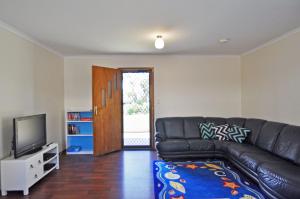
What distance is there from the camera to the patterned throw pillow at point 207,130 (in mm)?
4206

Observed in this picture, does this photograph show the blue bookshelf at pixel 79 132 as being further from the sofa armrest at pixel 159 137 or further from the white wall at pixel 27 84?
the sofa armrest at pixel 159 137

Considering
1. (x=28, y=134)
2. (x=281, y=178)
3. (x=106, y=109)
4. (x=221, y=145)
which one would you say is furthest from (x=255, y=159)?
(x=28, y=134)

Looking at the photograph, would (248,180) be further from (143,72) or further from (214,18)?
(143,72)

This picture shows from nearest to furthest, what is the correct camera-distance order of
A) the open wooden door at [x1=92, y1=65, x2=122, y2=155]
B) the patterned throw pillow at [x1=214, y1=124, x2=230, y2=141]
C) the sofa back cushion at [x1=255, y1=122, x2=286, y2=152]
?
the sofa back cushion at [x1=255, y1=122, x2=286, y2=152]
the patterned throw pillow at [x1=214, y1=124, x2=230, y2=141]
the open wooden door at [x1=92, y1=65, x2=122, y2=155]

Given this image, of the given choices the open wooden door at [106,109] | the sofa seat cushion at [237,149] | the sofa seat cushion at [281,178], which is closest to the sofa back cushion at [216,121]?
the sofa seat cushion at [237,149]

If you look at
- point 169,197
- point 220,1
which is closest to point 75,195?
point 169,197

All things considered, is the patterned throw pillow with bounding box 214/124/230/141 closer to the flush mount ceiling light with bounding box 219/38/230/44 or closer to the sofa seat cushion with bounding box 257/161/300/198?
the sofa seat cushion with bounding box 257/161/300/198

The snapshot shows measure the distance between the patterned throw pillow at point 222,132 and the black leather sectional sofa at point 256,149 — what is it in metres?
0.20

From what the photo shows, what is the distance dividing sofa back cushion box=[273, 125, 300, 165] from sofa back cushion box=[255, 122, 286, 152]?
0.09 metres

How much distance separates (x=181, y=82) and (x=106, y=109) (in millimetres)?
1947

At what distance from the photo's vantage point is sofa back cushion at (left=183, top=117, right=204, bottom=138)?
4395 millimetres

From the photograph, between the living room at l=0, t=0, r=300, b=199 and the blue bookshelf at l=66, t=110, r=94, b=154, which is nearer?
the living room at l=0, t=0, r=300, b=199

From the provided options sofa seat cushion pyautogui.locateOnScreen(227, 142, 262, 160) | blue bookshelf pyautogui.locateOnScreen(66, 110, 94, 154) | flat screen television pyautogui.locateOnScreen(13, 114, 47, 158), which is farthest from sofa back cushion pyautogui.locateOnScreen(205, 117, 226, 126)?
flat screen television pyautogui.locateOnScreen(13, 114, 47, 158)

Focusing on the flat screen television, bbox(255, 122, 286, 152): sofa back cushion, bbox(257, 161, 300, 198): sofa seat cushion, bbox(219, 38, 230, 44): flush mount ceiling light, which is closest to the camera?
bbox(257, 161, 300, 198): sofa seat cushion
